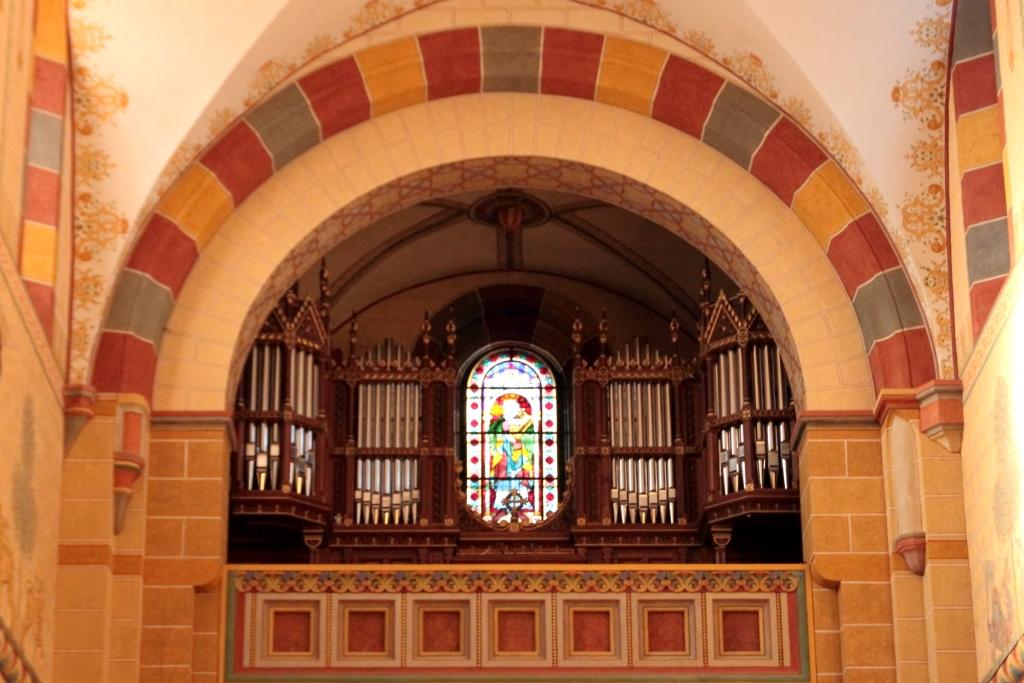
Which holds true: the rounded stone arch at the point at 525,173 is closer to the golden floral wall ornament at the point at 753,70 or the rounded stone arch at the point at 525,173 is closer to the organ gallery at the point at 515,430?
the golden floral wall ornament at the point at 753,70

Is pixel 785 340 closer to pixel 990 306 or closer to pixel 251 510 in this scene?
pixel 990 306

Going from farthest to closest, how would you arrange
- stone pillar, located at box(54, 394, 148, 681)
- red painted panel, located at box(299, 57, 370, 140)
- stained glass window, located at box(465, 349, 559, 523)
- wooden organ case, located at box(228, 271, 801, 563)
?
stained glass window, located at box(465, 349, 559, 523) < wooden organ case, located at box(228, 271, 801, 563) < red painted panel, located at box(299, 57, 370, 140) < stone pillar, located at box(54, 394, 148, 681)

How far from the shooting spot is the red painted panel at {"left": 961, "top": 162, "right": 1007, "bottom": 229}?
14.4 meters

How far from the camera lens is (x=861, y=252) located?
16156 millimetres

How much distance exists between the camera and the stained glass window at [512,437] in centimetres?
2006

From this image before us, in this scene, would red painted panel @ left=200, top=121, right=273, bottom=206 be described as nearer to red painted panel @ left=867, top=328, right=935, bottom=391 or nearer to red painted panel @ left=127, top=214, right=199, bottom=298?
red painted panel @ left=127, top=214, right=199, bottom=298

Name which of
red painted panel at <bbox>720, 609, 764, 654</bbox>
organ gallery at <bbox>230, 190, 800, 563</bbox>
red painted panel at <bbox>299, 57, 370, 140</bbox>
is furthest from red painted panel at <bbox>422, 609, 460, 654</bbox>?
red painted panel at <bbox>299, 57, 370, 140</bbox>

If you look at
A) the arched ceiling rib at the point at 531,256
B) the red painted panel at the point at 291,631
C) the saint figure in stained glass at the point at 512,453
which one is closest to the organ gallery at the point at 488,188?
the red painted panel at the point at 291,631

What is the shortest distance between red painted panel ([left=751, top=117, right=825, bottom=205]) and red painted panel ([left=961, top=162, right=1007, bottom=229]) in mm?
1976

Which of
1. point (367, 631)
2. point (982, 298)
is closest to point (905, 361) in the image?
point (982, 298)

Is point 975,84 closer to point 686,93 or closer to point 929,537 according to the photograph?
point 686,93

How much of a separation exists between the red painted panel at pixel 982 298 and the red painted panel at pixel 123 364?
640 centimetres

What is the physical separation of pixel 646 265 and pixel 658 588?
207 inches

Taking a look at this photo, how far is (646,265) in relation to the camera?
20469 millimetres
